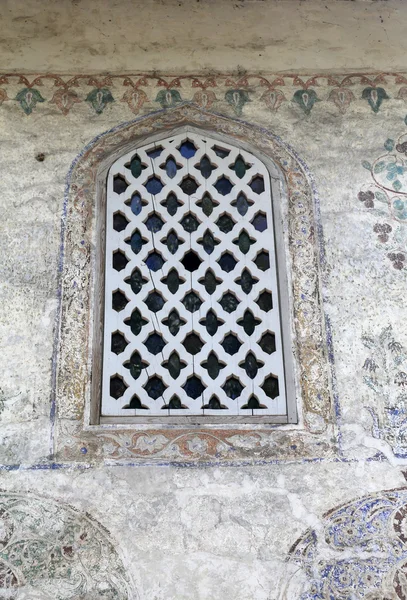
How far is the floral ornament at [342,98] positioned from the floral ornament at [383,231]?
886 millimetres

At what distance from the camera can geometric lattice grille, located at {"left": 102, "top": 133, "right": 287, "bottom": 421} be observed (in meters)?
5.37

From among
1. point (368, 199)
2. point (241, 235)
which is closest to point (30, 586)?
point (241, 235)

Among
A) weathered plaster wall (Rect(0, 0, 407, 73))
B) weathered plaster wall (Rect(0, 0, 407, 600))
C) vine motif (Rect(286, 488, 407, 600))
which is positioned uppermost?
weathered plaster wall (Rect(0, 0, 407, 73))

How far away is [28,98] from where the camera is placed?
6.30m

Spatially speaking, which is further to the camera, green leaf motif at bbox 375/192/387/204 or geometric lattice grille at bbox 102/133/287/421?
green leaf motif at bbox 375/192/387/204

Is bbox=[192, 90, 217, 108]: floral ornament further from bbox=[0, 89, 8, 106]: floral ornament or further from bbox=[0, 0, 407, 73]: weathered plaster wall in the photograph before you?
bbox=[0, 89, 8, 106]: floral ornament

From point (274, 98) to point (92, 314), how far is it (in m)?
1.91

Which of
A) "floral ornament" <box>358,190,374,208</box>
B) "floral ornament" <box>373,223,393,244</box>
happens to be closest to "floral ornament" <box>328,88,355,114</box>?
"floral ornament" <box>358,190,374,208</box>

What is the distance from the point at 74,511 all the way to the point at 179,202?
79.0 inches

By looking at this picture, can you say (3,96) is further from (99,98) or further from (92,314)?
(92,314)

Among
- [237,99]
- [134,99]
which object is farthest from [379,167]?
[134,99]

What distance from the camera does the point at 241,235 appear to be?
5.89m

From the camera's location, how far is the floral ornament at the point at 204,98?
634 cm

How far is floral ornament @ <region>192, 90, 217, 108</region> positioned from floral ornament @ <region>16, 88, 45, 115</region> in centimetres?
96
